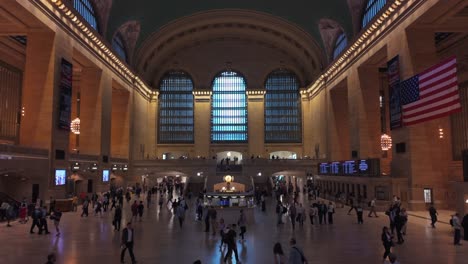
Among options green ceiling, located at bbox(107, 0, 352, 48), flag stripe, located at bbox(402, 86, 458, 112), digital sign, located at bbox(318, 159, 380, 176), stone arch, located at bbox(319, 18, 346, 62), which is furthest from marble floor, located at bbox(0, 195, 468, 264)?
stone arch, located at bbox(319, 18, 346, 62)

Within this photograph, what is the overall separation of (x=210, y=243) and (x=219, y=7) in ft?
118

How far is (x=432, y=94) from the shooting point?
1802 centimetres

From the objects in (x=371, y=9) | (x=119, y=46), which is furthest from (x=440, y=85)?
(x=119, y=46)

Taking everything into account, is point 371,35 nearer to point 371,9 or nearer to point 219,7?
point 371,9

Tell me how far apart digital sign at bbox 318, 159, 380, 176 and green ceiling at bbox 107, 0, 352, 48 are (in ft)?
39.8

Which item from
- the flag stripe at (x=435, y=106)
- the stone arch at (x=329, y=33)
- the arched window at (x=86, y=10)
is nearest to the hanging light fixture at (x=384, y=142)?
the flag stripe at (x=435, y=106)

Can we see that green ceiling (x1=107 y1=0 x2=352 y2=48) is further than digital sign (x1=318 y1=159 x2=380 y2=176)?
Yes

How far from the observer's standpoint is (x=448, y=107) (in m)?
16.8

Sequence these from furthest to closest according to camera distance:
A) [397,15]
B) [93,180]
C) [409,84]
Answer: [93,180]
[397,15]
[409,84]

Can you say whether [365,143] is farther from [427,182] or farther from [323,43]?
[323,43]

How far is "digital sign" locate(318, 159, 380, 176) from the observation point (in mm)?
25859

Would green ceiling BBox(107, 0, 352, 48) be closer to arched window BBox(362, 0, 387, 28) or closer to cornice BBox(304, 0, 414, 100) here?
arched window BBox(362, 0, 387, 28)

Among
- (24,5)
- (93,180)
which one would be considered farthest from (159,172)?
(24,5)

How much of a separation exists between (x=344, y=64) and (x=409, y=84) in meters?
16.2
